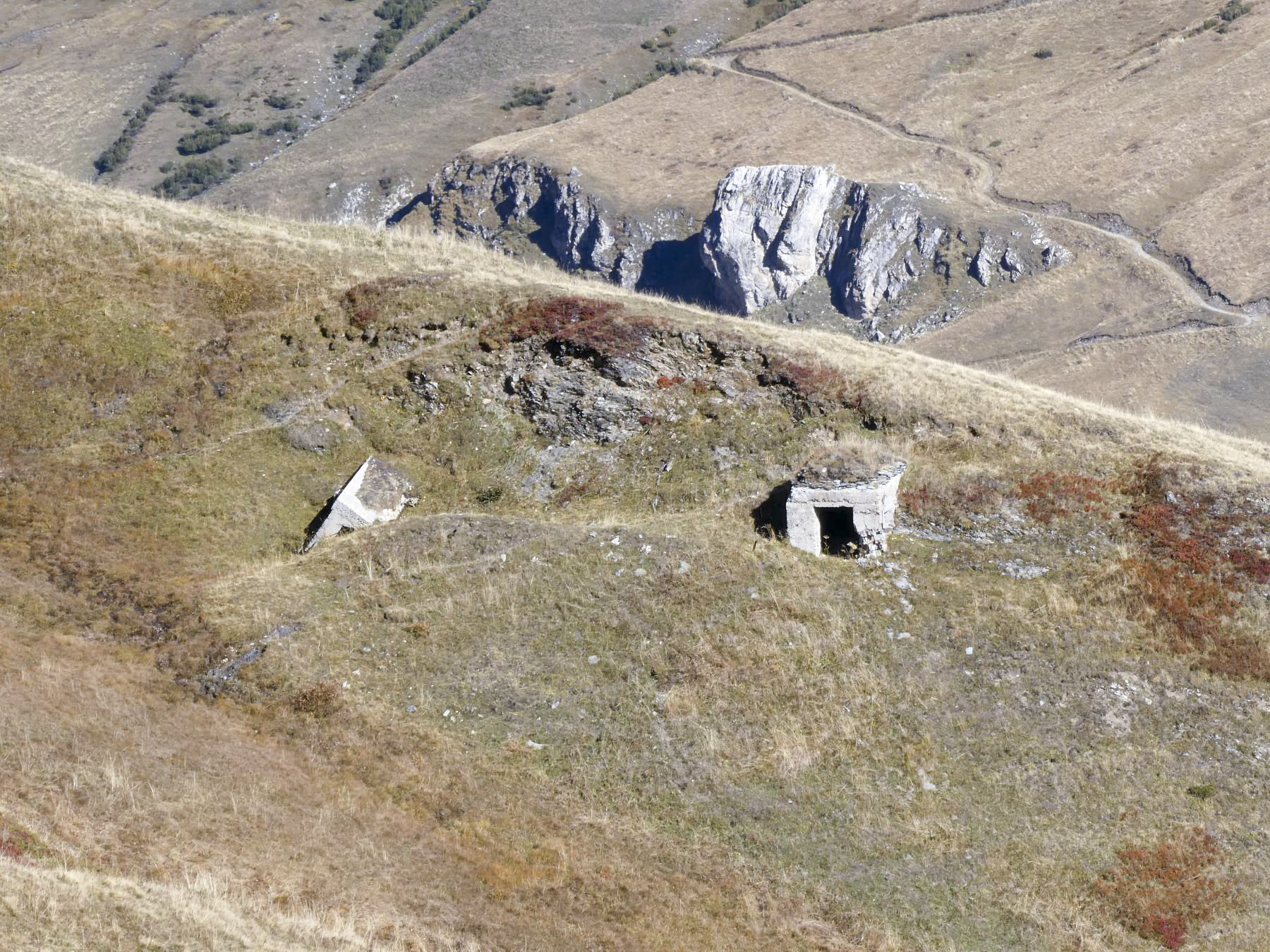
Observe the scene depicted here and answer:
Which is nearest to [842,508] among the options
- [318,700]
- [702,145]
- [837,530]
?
[837,530]

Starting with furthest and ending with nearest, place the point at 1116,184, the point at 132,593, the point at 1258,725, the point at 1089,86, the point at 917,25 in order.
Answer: the point at 917,25 → the point at 1089,86 → the point at 1116,184 → the point at 132,593 → the point at 1258,725

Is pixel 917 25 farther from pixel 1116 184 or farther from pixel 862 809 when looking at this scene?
pixel 862 809

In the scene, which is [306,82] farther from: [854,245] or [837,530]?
[837,530]

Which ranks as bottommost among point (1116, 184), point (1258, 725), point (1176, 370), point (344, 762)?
point (1176, 370)

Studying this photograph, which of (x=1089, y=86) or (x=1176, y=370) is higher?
(x=1089, y=86)

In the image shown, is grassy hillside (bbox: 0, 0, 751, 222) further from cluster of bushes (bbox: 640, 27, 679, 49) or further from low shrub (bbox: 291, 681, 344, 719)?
low shrub (bbox: 291, 681, 344, 719)

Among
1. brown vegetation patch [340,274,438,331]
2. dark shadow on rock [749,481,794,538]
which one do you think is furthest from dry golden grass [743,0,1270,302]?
brown vegetation patch [340,274,438,331]

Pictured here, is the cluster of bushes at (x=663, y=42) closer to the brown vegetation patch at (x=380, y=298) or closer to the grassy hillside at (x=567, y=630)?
the grassy hillside at (x=567, y=630)

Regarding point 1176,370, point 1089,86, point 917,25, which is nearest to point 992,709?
point 1176,370
